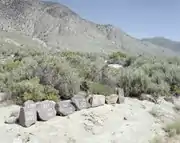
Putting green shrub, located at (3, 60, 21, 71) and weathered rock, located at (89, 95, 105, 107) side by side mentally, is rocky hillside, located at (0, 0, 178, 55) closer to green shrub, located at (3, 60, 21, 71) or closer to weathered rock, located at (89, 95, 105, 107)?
green shrub, located at (3, 60, 21, 71)

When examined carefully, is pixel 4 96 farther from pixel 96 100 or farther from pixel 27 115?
pixel 96 100

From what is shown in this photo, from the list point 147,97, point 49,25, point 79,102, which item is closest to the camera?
point 79,102

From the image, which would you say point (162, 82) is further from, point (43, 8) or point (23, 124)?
point (43, 8)

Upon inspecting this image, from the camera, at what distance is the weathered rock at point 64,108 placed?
10000mm

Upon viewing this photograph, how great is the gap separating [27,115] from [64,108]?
58.7 inches

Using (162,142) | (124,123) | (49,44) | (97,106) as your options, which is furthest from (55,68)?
(49,44)

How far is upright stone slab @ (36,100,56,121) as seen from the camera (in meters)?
9.41

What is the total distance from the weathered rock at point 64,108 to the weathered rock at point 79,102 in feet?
0.56

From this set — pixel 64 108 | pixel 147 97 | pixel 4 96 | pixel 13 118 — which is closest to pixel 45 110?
pixel 64 108

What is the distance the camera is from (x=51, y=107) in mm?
9836

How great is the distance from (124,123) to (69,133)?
7.37ft

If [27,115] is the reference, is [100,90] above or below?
above

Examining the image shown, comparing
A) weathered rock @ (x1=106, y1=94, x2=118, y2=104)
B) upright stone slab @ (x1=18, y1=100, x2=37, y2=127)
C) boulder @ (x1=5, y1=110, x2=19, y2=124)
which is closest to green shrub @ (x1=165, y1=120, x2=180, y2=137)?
weathered rock @ (x1=106, y1=94, x2=118, y2=104)

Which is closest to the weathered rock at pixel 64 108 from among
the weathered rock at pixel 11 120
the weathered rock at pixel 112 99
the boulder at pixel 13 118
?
the boulder at pixel 13 118
